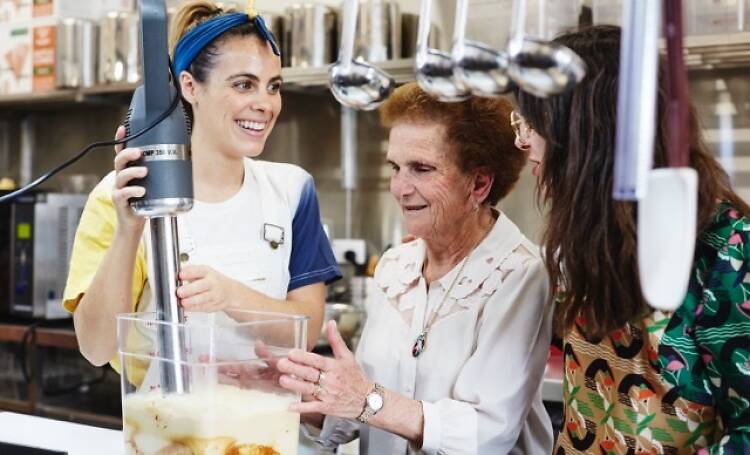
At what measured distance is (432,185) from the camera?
1.65 meters

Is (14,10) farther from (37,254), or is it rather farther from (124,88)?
(37,254)

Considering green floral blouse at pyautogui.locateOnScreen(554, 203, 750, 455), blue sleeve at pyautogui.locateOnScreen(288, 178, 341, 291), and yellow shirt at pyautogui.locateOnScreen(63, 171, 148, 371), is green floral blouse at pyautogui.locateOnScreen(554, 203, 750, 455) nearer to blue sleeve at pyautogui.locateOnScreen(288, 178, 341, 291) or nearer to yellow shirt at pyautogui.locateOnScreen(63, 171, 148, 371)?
blue sleeve at pyautogui.locateOnScreen(288, 178, 341, 291)

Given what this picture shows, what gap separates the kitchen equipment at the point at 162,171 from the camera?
102 cm

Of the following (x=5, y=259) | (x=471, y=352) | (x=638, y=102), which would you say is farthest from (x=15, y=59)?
(x=638, y=102)

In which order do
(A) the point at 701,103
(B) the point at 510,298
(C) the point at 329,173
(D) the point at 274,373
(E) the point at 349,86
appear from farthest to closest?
(C) the point at 329,173, (A) the point at 701,103, (B) the point at 510,298, (D) the point at 274,373, (E) the point at 349,86

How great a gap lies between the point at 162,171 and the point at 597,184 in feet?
1.80

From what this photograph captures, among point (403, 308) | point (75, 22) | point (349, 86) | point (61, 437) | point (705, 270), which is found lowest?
point (61, 437)

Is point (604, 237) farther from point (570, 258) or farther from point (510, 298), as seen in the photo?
point (510, 298)

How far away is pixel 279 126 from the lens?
152 inches

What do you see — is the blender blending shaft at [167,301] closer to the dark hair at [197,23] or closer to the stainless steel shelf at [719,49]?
the dark hair at [197,23]

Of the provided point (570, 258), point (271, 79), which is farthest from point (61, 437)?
point (570, 258)

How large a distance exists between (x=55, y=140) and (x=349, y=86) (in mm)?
3884

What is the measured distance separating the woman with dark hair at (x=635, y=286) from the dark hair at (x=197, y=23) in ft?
2.25

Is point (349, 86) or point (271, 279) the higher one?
point (349, 86)
